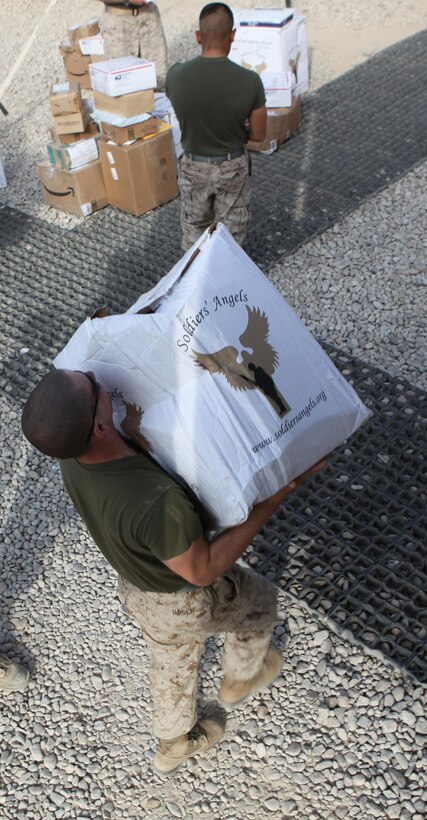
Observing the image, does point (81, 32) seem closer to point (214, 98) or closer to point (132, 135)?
point (132, 135)

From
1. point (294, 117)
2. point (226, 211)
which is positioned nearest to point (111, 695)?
point (226, 211)

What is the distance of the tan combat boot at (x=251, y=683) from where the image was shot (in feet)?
8.86

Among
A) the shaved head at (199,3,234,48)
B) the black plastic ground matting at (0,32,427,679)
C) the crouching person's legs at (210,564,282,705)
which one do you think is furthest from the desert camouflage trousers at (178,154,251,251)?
the crouching person's legs at (210,564,282,705)

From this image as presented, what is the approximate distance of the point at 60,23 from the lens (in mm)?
10719

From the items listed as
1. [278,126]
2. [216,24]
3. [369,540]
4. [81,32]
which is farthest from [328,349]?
[81,32]

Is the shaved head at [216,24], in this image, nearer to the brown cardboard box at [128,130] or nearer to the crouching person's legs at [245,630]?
the brown cardboard box at [128,130]

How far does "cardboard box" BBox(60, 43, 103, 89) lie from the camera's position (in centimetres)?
794

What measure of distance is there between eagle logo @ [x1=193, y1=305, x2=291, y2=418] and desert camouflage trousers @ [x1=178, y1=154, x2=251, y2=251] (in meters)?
2.71

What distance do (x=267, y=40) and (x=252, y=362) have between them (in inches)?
220

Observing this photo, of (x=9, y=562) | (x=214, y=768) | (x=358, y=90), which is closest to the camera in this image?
(x=214, y=768)

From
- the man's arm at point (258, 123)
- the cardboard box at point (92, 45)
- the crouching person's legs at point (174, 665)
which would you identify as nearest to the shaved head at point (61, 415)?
the crouching person's legs at point (174, 665)

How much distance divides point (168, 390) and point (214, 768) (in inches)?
61.4

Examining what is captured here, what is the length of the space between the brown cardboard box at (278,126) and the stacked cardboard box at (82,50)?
2439mm

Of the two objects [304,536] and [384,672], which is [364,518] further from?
[384,672]
